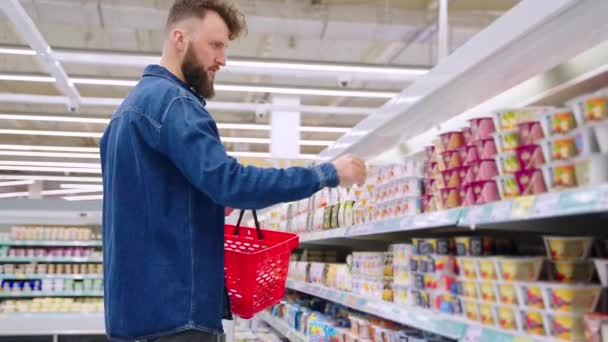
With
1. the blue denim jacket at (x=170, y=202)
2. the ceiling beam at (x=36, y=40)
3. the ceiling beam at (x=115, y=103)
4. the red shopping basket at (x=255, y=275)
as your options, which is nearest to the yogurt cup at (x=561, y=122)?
the blue denim jacket at (x=170, y=202)

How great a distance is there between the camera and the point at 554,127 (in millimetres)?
1548

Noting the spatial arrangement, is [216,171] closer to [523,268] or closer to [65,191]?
[523,268]

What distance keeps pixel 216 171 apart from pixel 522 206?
2.67 ft

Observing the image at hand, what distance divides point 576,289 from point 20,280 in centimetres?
969

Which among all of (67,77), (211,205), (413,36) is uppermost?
(413,36)

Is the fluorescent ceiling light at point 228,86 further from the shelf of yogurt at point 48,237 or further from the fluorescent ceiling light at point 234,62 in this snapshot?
the shelf of yogurt at point 48,237

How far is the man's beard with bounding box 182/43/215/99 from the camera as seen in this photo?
219 centimetres

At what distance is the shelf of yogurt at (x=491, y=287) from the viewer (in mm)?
1547

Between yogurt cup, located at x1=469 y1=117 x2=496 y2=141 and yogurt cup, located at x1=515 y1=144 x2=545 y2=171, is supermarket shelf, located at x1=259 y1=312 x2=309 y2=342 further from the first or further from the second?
yogurt cup, located at x1=515 y1=144 x2=545 y2=171

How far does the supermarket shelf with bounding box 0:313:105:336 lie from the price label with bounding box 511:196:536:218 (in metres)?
8.01

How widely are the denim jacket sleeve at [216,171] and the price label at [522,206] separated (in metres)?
0.62

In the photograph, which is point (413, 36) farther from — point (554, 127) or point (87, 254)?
point (554, 127)

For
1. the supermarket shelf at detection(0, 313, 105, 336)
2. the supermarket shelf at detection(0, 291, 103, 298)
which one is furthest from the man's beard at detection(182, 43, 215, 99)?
the supermarket shelf at detection(0, 291, 103, 298)

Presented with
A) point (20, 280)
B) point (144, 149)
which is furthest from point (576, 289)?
point (20, 280)
